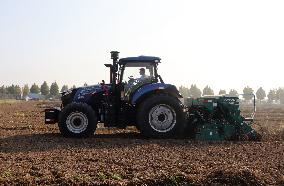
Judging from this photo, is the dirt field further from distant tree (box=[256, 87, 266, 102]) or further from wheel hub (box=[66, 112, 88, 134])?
distant tree (box=[256, 87, 266, 102])

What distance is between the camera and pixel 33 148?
10.9m

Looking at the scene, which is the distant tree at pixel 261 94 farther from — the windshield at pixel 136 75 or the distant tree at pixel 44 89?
the windshield at pixel 136 75

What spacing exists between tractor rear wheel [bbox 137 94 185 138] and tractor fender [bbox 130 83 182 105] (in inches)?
7.2

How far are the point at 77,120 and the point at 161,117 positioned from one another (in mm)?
2454

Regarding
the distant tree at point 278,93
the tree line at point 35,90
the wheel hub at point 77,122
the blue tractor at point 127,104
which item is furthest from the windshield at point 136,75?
the distant tree at point 278,93

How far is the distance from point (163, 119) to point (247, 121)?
102 inches

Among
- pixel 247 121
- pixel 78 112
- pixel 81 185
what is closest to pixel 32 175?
pixel 81 185

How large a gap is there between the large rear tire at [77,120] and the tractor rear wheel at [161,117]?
4.55ft

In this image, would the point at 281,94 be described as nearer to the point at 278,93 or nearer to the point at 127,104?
the point at 278,93

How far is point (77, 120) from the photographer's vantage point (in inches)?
516

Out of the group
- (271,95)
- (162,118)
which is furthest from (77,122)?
(271,95)

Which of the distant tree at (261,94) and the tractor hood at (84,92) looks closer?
the tractor hood at (84,92)

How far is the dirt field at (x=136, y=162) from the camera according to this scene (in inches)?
284

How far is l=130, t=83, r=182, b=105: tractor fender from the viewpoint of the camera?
13.2 meters
